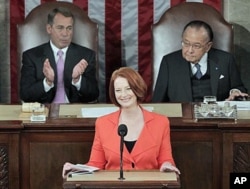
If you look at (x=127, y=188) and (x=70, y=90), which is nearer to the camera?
(x=127, y=188)

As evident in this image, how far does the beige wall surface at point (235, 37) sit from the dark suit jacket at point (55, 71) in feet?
2.32

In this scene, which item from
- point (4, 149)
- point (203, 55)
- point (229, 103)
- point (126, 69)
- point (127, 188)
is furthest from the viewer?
point (203, 55)

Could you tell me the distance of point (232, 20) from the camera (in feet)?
24.1

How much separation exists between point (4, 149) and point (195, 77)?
6.46 feet

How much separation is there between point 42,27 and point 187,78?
1.26 m

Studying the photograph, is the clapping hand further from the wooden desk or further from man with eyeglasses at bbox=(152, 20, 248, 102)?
the wooden desk

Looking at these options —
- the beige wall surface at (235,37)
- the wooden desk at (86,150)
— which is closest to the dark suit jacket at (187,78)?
the beige wall surface at (235,37)

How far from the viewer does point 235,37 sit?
7.42 meters

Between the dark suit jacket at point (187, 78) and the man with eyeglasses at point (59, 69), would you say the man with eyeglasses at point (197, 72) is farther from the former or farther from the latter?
the man with eyeglasses at point (59, 69)

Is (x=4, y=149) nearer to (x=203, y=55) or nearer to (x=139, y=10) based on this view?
(x=203, y=55)

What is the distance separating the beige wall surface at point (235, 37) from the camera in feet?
24.2

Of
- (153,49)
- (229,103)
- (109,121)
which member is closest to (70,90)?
(153,49)

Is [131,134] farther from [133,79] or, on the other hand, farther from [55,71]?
[55,71]

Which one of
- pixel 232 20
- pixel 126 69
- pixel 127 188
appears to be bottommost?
pixel 127 188
